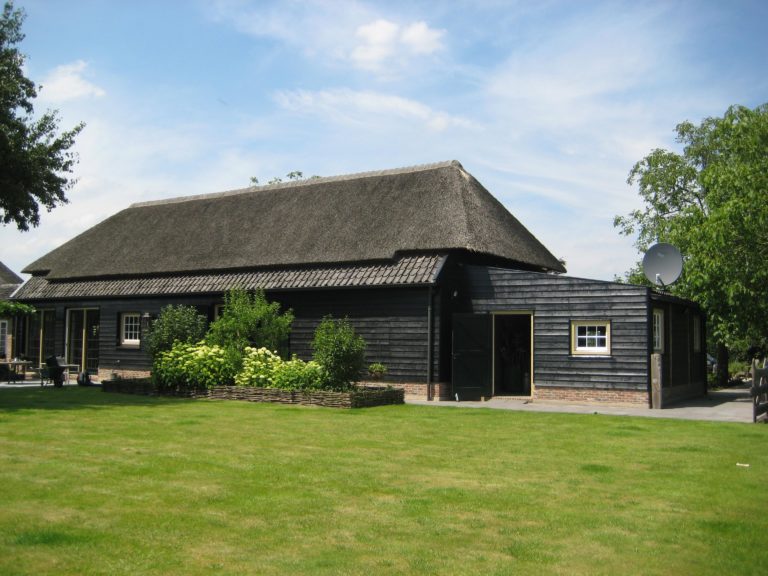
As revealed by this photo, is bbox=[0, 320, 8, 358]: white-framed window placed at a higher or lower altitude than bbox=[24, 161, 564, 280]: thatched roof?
lower

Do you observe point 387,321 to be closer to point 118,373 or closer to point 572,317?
point 572,317

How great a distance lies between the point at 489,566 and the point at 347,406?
11.4 meters

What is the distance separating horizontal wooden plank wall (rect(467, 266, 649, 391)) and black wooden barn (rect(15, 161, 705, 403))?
0.11ft

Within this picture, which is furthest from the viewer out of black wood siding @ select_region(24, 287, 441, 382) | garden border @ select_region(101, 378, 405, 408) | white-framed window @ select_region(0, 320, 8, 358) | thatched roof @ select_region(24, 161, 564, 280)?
white-framed window @ select_region(0, 320, 8, 358)

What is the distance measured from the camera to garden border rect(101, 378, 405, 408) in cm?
A: 1656

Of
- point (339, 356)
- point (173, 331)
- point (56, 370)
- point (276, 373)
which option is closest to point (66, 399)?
point (173, 331)

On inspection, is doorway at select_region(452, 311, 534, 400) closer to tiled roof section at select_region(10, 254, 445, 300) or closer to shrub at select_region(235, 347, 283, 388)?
tiled roof section at select_region(10, 254, 445, 300)

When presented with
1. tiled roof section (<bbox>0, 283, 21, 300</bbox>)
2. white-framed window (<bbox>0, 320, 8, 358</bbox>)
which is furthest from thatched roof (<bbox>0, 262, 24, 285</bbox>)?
white-framed window (<bbox>0, 320, 8, 358</bbox>)

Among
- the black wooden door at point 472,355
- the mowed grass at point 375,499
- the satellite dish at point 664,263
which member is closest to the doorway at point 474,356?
the black wooden door at point 472,355

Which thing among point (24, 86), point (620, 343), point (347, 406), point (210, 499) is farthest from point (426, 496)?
point (24, 86)

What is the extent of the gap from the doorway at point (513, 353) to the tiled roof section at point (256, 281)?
3.04 m

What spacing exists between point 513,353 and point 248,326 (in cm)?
752

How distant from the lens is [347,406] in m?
16.4

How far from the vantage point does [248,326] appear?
1978 cm
